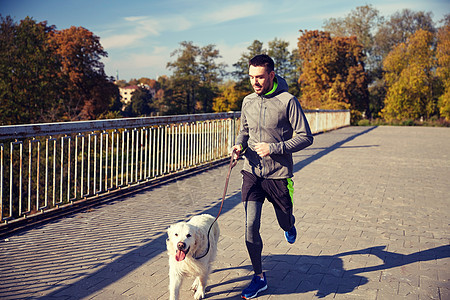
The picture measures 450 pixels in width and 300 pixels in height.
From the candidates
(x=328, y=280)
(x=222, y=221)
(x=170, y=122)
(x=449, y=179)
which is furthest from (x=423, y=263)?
(x=449, y=179)

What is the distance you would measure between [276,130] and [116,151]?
17.0 ft

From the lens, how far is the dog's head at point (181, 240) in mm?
3107

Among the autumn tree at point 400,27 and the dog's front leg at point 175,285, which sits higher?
the autumn tree at point 400,27

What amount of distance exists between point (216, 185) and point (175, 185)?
2.89ft

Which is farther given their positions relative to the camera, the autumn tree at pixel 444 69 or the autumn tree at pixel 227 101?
the autumn tree at pixel 227 101

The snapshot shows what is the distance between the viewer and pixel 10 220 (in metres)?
5.25

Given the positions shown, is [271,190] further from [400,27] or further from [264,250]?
[400,27]

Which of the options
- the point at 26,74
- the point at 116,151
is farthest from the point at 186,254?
the point at 26,74

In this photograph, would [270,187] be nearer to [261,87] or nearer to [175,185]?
[261,87]

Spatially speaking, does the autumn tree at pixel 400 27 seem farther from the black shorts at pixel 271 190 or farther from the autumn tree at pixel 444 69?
the black shorts at pixel 271 190

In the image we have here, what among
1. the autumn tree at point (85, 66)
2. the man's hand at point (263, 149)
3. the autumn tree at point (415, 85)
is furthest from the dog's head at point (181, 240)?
the autumn tree at point (415, 85)

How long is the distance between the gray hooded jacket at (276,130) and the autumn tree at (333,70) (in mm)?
46493

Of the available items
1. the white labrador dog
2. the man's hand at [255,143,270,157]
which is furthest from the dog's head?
the man's hand at [255,143,270,157]

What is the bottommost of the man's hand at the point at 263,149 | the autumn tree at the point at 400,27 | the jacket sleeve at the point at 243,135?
the man's hand at the point at 263,149
